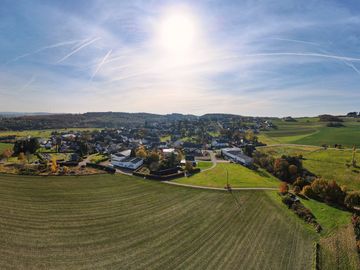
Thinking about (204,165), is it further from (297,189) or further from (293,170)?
(297,189)

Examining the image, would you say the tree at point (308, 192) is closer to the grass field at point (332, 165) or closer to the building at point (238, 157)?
the grass field at point (332, 165)

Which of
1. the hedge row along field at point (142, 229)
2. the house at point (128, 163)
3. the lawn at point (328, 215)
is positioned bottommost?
the lawn at point (328, 215)

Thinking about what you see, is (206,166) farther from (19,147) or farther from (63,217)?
(19,147)

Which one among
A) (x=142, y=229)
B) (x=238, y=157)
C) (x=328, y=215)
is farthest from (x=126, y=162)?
(x=328, y=215)

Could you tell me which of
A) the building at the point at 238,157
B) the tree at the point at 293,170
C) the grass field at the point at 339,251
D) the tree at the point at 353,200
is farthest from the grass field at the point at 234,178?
the grass field at the point at 339,251

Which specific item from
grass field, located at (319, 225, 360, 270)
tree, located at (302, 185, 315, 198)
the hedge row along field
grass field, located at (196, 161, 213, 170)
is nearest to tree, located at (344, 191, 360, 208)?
tree, located at (302, 185, 315, 198)
